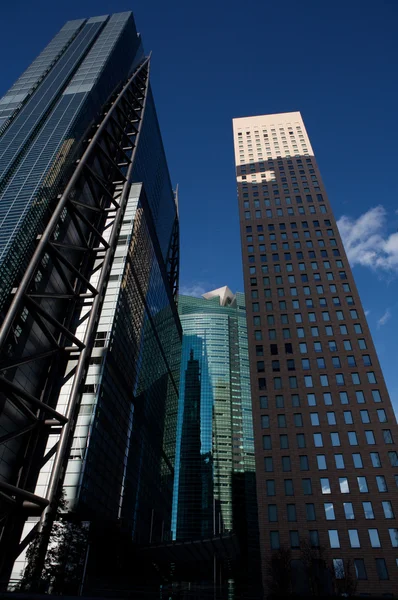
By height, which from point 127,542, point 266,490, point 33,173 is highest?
point 33,173

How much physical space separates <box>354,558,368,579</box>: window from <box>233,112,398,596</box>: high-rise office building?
0.36 feet

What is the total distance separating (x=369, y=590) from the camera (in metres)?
45.9

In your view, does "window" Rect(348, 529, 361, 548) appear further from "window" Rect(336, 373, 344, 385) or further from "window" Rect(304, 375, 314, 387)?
"window" Rect(336, 373, 344, 385)

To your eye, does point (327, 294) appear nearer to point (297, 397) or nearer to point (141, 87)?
point (297, 397)

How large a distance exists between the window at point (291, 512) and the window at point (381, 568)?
9.59 meters

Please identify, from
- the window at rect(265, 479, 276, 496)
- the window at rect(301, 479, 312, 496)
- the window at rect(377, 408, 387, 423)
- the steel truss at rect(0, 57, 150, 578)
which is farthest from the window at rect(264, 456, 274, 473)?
the steel truss at rect(0, 57, 150, 578)

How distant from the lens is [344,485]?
53.2 meters

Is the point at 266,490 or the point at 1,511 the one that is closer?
the point at 1,511

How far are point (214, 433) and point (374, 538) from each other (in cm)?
10732

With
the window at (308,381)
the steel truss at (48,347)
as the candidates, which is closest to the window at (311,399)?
the window at (308,381)

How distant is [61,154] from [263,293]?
126ft

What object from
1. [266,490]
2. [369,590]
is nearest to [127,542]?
[266,490]

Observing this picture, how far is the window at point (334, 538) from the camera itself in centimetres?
4918

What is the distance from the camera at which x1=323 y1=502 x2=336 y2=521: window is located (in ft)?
167
